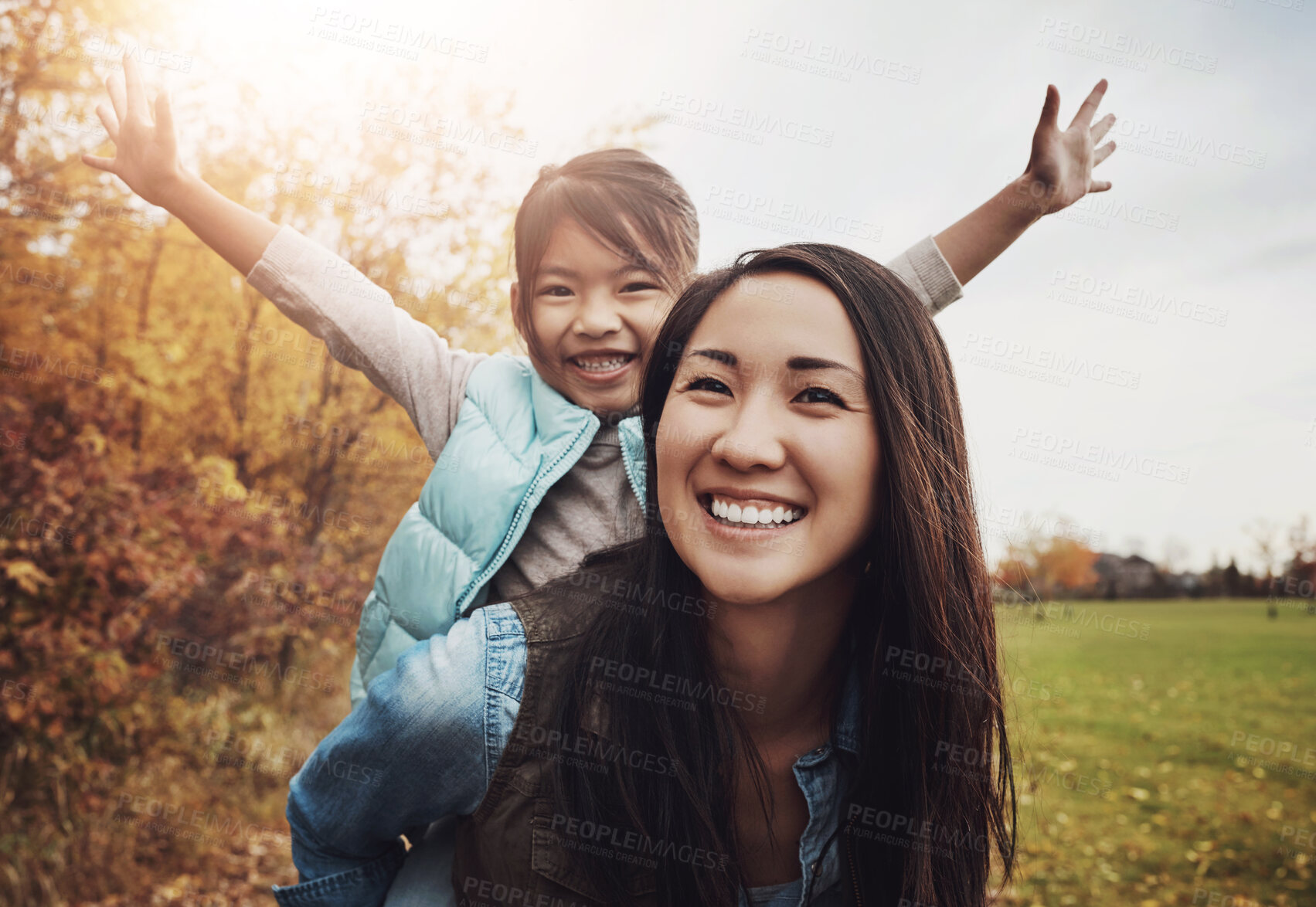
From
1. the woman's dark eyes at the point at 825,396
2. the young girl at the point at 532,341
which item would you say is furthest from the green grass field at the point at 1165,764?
the young girl at the point at 532,341

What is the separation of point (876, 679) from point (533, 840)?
30.9 inches

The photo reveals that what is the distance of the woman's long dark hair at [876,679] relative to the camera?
5.08 ft

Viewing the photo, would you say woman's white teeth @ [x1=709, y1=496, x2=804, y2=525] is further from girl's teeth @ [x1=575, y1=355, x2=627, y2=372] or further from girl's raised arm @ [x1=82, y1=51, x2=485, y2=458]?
girl's raised arm @ [x1=82, y1=51, x2=485, y2=458]

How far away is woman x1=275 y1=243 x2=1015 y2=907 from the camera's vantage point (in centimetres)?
149

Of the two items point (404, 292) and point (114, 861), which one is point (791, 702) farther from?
point (114, 861)

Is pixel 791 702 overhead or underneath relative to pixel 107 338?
underneath

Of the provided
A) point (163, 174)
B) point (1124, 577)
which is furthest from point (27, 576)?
point (1124, 577)

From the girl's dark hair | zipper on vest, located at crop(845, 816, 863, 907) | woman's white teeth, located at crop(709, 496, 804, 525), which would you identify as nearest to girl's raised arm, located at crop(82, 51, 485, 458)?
the girl's dark hair

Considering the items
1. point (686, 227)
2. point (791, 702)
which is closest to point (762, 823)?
point (791, 702)

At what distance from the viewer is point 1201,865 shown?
552 centimetres

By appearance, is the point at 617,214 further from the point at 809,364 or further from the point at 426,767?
the point at 426,767

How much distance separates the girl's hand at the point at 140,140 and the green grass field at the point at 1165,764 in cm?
260

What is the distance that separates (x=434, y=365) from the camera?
8.03ft

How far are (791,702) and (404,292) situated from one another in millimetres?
3494
